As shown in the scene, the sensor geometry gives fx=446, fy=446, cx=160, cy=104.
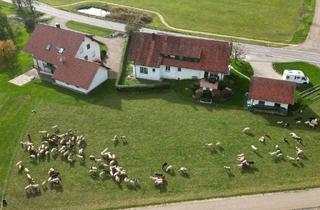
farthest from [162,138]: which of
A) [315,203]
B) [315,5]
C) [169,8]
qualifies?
[315,5]

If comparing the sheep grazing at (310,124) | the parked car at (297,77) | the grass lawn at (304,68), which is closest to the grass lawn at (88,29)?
the grass lawn at (304,68)

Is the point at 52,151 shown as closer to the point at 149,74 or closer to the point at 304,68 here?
the point at 149,74

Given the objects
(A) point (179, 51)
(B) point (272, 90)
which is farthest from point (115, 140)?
(B) point (272, 90)

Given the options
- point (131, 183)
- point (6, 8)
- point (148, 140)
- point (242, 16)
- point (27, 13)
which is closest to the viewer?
point (131, 183)

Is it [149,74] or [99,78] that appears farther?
[149,74]

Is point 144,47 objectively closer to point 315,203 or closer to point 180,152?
point 180,152

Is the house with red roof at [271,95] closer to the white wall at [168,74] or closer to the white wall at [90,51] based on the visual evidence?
the white wall at [168,74]
